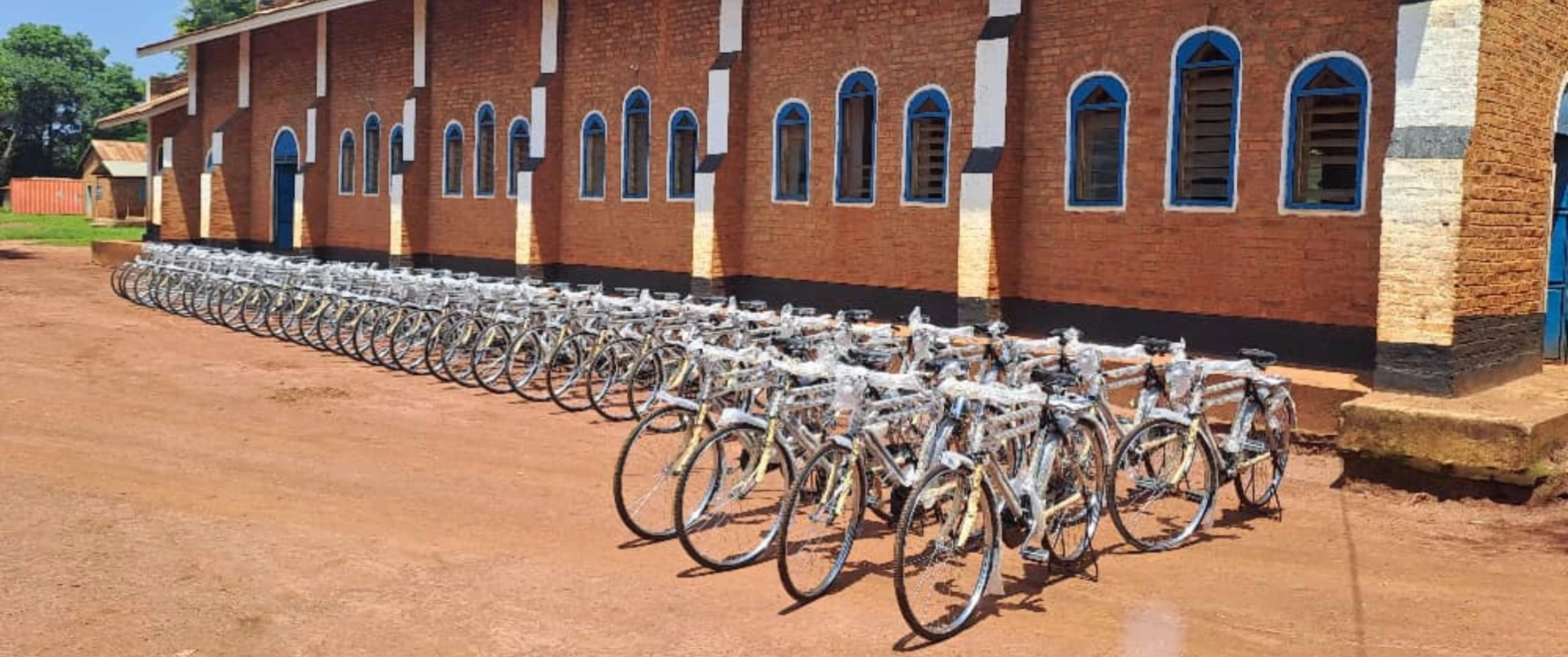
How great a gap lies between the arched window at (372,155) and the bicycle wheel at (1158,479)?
20.1 m

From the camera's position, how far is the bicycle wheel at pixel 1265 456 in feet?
26.2

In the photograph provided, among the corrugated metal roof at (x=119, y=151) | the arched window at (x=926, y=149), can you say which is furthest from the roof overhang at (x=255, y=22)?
the corrugated metal roof at (x=119, y=151)

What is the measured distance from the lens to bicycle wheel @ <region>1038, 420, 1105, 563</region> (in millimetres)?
6555

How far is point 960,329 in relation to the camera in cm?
987

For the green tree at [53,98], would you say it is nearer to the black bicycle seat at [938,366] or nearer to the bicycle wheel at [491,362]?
the bicycle wheel at [491,362]

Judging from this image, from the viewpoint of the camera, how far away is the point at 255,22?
27031 mm

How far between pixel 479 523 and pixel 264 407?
4871mm

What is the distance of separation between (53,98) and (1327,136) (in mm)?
74758

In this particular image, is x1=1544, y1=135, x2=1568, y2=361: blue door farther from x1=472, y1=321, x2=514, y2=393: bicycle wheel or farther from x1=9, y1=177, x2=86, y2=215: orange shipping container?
x1=9, y1=177, x2=86, y2=215: orange shipping container

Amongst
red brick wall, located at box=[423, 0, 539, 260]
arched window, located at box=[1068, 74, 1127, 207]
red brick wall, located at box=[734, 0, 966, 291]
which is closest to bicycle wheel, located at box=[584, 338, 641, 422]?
red brick wall, located at box=[734, 0, 966, 291]

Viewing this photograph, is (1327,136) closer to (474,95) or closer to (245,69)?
(474,95)

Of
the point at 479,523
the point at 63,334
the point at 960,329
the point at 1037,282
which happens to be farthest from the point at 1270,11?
the point at 63,334

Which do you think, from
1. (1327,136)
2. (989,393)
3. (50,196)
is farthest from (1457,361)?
(50,196)

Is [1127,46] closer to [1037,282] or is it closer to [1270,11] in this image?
[1270,11]
